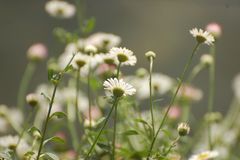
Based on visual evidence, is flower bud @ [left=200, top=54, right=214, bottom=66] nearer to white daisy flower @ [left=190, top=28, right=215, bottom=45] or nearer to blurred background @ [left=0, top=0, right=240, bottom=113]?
white daisy flower @ [left=190, top=28, right=215, bottom=45]

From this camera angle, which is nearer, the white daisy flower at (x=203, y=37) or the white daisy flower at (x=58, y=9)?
the white daisy flower at (x=203, y=37)

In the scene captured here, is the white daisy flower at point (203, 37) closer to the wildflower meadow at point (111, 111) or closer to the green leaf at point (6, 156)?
the wildflower meadow at point (111, 111)

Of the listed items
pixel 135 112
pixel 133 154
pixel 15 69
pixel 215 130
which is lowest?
pixel 133 154

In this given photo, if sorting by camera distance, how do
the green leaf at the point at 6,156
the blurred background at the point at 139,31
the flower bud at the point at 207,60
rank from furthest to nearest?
the blurred background at the point at 139,31 < the flower bud at the point at 207,60 < the green leaf at the point at 6,156

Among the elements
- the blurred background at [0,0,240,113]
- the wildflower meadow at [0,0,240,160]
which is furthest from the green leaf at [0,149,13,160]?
the blurred background at [0,0,240,113]

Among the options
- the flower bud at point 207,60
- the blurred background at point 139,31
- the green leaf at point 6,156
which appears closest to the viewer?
the green leaf at point 6,156

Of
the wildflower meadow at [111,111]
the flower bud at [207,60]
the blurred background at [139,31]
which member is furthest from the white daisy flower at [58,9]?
the blurred background at [139,31]

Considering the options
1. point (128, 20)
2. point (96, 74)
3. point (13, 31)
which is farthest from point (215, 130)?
point (13, 31)

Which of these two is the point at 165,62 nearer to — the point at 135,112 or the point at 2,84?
the point at 2,84
